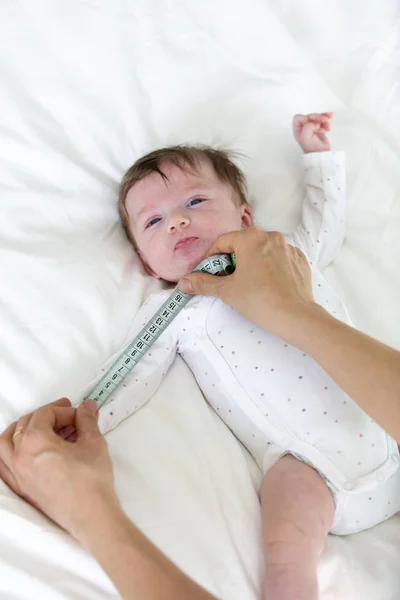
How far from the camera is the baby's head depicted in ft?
4.71

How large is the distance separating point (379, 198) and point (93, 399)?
3.34 ft

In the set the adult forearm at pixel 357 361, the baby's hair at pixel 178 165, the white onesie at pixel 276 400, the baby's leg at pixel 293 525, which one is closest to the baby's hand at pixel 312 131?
the baby's hair at pixel 178 165

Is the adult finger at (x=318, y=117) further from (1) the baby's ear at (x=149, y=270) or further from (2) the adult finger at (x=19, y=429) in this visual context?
(2) the adult finger at (x=19, y=429)

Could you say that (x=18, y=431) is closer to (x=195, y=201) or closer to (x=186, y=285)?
(x=186, y=285)

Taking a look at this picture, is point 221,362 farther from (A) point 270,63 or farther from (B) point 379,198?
(A) point 270,63

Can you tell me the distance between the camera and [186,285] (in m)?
1.35

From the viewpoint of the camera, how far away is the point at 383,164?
1.73 m

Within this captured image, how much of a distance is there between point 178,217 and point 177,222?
15mm

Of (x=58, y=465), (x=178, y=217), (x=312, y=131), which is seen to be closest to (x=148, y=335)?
(x=178, y=217)

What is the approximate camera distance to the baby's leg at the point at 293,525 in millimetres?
1068

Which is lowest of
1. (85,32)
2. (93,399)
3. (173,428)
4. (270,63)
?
(173,428)

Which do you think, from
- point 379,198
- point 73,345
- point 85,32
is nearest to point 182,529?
point 73,345

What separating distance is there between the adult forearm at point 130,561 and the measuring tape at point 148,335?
329 millimetres

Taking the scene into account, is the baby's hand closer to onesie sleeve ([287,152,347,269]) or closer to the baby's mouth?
onesie sleeve ([287,152,347,269])
